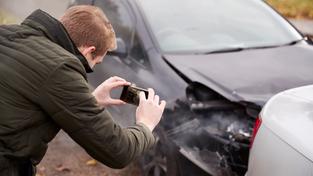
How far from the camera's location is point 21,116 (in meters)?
1.86

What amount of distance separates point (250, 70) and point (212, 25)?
784mm

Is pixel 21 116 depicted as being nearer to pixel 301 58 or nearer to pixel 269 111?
pixel 269 111

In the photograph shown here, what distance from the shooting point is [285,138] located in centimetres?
226

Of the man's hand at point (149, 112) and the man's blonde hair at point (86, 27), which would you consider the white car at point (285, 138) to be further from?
the man's blonde hair at point (86, 27)

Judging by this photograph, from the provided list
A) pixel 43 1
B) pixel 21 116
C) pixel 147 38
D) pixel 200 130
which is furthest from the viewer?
pixel 43 1

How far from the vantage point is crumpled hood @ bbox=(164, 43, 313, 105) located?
3.32 m

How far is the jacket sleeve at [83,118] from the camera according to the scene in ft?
5.88

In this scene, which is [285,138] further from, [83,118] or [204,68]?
[204,68]

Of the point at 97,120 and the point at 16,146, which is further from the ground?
the point at 97,120

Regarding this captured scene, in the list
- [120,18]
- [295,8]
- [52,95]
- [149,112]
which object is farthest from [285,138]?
[295,8]

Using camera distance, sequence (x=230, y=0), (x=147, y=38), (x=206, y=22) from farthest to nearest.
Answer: (x=230, y=0), (x=206, y=22), (x=147, y=38)

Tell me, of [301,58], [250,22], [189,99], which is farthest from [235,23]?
[189,99]

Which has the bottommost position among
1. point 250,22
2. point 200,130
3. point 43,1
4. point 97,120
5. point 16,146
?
point 43,1

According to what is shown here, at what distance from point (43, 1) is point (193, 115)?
6116 millimetres
